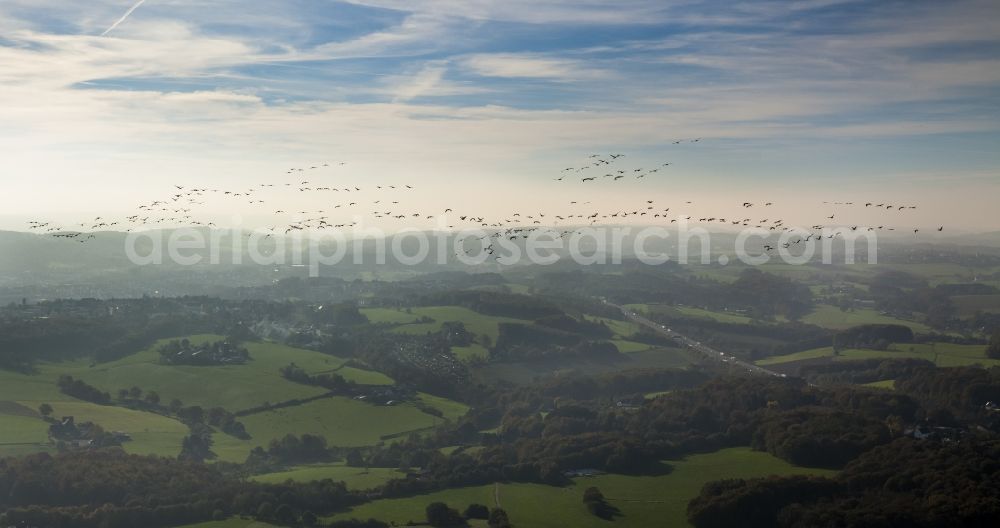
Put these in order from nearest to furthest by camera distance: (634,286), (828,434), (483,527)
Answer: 1. (483,527)
2. (828,434)
3. (634,286)

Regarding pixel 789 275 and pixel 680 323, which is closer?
pixel 680 323

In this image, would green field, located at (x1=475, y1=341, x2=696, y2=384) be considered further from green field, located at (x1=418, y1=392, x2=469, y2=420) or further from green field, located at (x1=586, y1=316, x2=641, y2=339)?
green field, located at (x1=586, y1=316, x2=641, y2=339)

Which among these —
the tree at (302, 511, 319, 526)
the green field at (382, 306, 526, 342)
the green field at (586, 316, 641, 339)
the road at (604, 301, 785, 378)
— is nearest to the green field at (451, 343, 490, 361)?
the green field at (382, 306, 526, 342)

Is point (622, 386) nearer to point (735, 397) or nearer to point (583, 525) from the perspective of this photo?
point (735, 397)

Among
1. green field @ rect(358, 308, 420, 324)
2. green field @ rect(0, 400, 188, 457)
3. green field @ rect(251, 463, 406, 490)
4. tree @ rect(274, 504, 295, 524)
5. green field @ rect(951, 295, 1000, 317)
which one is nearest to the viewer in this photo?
tree @ rect(274, 504, 295, 524)

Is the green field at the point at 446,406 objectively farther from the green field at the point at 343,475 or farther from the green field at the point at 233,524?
the green field at the point at 233,524

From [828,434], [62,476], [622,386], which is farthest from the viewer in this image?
[622,386]

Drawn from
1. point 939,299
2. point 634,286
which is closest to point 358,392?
point 634,286
